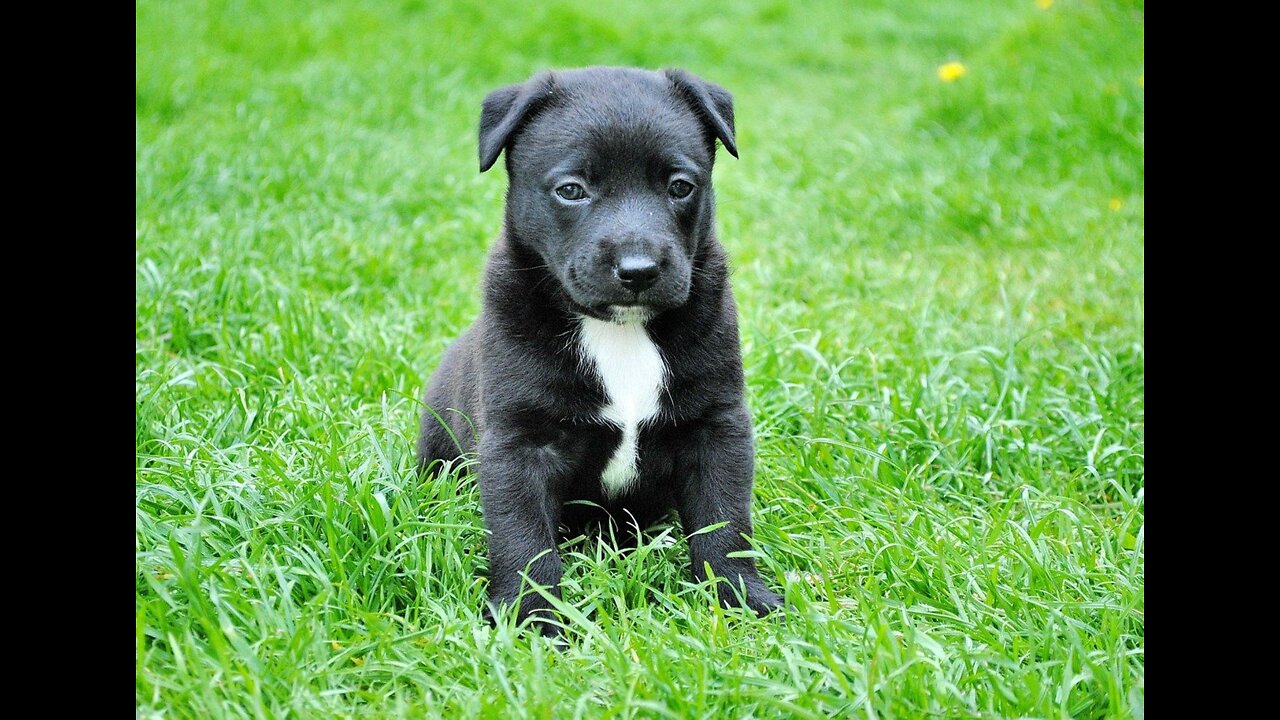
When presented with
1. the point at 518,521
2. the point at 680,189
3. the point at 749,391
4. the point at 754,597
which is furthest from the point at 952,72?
the point at 518,521

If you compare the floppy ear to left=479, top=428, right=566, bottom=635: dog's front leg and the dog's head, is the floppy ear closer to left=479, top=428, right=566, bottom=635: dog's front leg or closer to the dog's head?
the dog's head

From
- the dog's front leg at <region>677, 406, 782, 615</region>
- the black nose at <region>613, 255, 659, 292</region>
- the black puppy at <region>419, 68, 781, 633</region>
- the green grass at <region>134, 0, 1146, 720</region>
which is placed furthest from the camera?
the dog's front leg at <region>677, 406, 782, 615</region>

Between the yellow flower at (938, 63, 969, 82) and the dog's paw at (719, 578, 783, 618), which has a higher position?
→ the yellow flower at (938, 63, 969, 82)

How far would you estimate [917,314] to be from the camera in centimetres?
505

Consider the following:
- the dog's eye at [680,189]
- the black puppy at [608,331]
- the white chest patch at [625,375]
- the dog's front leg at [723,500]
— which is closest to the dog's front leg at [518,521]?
the black puppy at [608,331]

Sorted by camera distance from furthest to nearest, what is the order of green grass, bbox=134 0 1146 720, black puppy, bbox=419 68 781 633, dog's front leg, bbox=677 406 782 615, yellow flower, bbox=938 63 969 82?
1. yellow flower, bbox=938 63 969 82
2. dog's front leg, bbox=677 406 782 615
3. black puppy, bbox=419 68 781 633
4. green grass, bbox=134 0 1146 720

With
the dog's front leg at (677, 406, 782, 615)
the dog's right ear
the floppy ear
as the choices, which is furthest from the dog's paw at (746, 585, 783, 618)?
the dog's right ear

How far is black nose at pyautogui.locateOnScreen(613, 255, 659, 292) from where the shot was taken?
277 centimetres

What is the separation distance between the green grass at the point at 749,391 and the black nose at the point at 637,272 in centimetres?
66

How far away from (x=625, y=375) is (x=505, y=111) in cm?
77

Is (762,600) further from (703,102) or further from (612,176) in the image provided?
(703,102)

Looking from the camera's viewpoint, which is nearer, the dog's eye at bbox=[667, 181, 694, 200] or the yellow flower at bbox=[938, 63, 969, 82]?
the dog's eye at bbox=[667, 181, 694, 200]

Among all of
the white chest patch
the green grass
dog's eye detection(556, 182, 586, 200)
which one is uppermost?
dog's eye detection(556, 182, 586, 200)

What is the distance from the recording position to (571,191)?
292 centimetres
